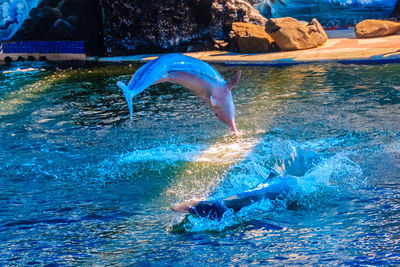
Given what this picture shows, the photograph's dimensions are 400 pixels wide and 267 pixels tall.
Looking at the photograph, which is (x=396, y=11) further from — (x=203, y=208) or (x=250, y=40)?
(x=203, y=208)

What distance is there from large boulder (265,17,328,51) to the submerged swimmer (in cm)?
997

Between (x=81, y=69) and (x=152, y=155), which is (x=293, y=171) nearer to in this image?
(x=152, y=155)

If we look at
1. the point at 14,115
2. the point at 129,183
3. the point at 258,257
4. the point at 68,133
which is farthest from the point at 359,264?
the point at 14,115

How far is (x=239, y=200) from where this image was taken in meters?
3.90

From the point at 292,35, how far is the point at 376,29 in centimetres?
295

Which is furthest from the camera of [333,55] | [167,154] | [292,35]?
[292,35]

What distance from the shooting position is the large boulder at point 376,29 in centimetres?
1441

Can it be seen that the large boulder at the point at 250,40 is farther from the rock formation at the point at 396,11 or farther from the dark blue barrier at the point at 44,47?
the rock formation at the point at 396,11

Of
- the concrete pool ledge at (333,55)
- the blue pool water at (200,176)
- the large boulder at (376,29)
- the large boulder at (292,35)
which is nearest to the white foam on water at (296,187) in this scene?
the blue pool water at (200,176)

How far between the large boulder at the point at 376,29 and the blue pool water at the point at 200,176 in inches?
216

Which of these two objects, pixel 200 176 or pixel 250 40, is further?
pixel 250 40

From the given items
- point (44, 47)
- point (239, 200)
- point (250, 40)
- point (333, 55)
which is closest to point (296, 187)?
point (239, 200)

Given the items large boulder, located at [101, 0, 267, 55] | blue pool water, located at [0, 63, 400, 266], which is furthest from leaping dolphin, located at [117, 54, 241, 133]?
large boulder, located at [101, 0, 267, 55]

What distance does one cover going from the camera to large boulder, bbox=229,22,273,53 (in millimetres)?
13859
